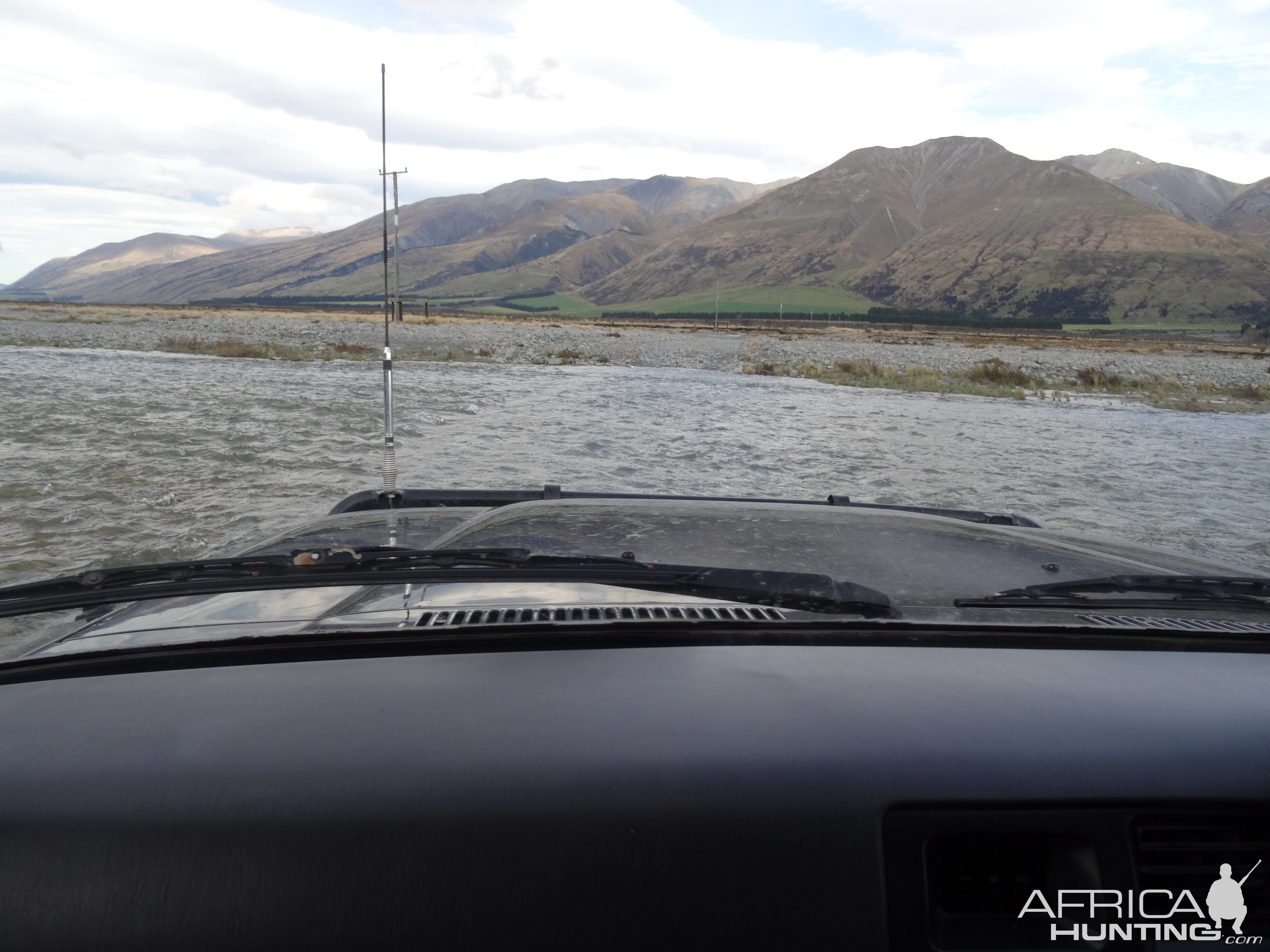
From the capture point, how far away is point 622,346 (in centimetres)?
5228

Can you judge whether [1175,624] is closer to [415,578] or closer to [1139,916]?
[1139,916]

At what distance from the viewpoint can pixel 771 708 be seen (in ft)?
5.48

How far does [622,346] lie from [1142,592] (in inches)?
1987

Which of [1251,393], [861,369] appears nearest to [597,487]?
[861,369]

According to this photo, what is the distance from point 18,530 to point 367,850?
799 cm

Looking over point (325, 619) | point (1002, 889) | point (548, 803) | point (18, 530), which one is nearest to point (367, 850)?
point (548, 803)

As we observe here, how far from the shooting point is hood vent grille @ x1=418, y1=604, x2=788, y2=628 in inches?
75.5

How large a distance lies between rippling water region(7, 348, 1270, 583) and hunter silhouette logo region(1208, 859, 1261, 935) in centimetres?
533

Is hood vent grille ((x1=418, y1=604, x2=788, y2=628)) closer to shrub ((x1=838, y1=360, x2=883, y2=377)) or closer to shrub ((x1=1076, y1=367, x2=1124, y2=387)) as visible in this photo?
shrub ((x1=838, y1=360, x2=883, y2=377))

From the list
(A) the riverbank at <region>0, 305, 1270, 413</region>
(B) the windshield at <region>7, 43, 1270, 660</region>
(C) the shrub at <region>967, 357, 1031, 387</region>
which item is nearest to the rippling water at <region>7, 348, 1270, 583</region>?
(B) the windshield at <region>7, 43, 1270, 660</region>

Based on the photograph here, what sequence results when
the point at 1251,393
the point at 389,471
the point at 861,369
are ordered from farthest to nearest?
1. the point at 861,369
2. the point at 1251,393
3. the point at 389,471

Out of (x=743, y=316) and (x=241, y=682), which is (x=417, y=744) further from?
(x=743, y=316)

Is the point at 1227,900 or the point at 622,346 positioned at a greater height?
the point at 622,346

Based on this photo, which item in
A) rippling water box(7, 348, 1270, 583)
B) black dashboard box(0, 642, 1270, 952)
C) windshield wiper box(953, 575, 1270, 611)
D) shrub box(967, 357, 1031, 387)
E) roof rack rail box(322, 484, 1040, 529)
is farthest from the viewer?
shrub box(967, 357, 1031, 387)
